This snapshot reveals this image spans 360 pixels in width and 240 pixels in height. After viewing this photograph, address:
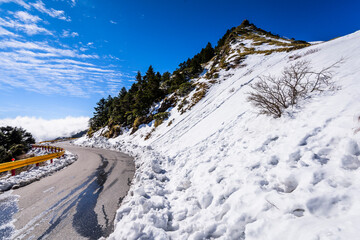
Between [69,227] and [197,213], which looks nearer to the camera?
[197,213]

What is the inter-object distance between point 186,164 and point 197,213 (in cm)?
332

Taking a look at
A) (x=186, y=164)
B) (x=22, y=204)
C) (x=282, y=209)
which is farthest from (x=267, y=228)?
(x=22, y=204)

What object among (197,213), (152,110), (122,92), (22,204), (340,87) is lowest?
(197,213)

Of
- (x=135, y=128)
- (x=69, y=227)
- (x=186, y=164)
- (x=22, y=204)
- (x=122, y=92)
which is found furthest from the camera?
(x=122, y=92)

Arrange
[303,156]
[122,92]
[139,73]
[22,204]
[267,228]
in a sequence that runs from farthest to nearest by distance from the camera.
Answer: [122,92] < [139,73] < [22,204] < [303,156] < [267,228]

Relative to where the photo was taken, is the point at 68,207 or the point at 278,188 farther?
the point at 68,207

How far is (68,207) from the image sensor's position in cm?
476

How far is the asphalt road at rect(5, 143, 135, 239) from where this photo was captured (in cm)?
364

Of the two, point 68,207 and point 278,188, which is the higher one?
point 68,207

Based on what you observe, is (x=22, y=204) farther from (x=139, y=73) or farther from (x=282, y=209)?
(x=139, y=73)

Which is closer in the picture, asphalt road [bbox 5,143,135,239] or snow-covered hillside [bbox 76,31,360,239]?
snow-covered hillside [bbox 76,31,360,239]

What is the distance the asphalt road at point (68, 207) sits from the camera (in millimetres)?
3639

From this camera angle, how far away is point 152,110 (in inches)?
1198

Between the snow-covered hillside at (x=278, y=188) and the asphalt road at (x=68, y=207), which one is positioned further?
the asphalt road at (x=68, y=207)
